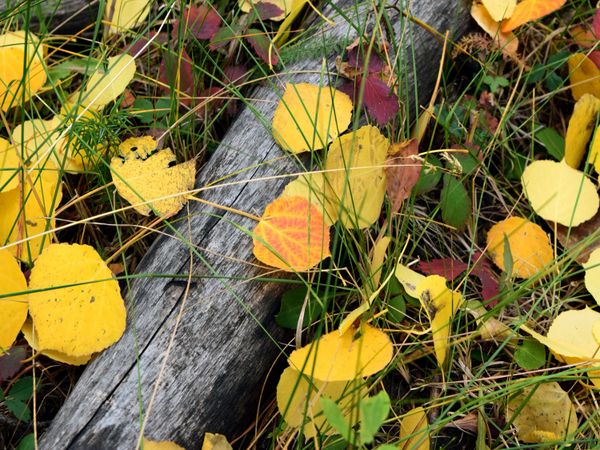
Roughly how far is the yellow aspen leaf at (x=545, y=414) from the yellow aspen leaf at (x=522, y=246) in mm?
243

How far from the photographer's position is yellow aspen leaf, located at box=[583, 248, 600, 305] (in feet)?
4.07

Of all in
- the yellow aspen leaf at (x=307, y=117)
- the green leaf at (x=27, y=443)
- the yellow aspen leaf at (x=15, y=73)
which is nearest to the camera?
the green leaf at (x=27, y=443)

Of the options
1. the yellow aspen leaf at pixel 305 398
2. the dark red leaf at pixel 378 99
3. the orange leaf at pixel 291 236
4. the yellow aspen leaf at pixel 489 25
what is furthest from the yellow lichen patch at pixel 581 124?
the yellow aspen leaf at pixel 305 398

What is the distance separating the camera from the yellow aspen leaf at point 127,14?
4.75 ft

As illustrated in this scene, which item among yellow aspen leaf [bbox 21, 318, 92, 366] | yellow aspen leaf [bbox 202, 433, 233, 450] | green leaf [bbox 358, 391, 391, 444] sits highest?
green leaf [bbox 358, 391, 391, 444]

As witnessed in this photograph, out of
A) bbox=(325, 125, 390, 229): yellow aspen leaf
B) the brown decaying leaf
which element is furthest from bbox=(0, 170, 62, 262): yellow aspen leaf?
the brown decaying leaf

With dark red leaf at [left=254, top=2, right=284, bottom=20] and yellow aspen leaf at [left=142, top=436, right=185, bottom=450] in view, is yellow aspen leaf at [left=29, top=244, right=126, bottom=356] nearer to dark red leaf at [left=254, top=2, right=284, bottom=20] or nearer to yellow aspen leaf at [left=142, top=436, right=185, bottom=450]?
yellow aspen leaf at [left=142, top=436, right=185, bottom=450]

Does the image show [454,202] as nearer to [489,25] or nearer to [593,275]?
[593,275]

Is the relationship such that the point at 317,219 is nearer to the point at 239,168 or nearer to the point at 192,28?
the point at 239,168

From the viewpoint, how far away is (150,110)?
135cm

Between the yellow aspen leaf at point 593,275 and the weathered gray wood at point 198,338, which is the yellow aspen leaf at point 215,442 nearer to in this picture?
the weathered gray wood at point 198,338

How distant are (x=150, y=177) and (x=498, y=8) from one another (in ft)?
2.73

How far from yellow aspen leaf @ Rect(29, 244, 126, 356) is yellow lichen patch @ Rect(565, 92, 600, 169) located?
999mm

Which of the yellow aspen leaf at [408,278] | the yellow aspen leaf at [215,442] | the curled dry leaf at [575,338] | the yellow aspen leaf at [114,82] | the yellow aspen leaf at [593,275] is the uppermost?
the yellow aspen leaf at [114,82]
